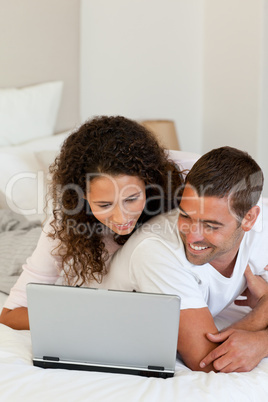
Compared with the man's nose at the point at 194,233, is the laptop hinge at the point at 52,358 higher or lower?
lower

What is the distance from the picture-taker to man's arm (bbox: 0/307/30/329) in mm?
1722

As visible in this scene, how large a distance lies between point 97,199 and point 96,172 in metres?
0.08

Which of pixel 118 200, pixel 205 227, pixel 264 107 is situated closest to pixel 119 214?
pixel 118 200

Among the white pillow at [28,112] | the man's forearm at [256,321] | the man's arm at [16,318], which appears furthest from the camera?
the white pillow at [28,112]

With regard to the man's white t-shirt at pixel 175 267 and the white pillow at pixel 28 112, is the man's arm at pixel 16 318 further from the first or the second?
the white pillow at pixel 28 112

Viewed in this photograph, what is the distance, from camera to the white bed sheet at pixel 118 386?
4.09ft

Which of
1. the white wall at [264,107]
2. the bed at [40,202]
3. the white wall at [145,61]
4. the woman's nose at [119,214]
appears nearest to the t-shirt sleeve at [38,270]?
the bed at [40,202]

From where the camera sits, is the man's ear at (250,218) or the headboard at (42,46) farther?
the headboard at (42,46)

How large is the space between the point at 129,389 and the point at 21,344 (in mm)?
377

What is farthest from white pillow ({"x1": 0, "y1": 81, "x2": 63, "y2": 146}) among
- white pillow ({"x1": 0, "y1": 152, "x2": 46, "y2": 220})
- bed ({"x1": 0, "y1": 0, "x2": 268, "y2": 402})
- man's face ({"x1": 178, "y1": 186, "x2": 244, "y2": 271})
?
man's face ({"x1": 178, "y1": 186, "x2": 244, "y2": 271})

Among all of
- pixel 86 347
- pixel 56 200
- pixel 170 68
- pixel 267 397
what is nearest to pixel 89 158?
pixel 56 200

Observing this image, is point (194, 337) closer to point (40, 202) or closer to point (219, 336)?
point (219, 336)

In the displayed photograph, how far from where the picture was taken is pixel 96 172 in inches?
64.0

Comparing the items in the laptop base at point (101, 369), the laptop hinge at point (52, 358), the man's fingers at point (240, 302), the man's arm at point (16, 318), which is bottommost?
the man's arm at point (16, 318)
